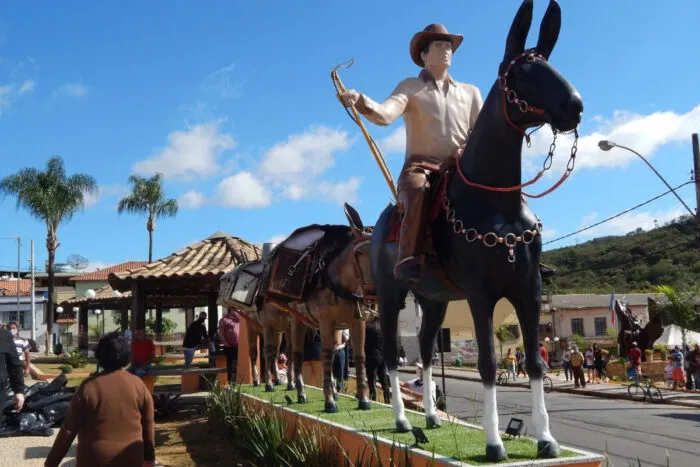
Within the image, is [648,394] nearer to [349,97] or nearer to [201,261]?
[201,261]

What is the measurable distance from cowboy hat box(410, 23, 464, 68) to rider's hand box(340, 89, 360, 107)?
1.14 metres

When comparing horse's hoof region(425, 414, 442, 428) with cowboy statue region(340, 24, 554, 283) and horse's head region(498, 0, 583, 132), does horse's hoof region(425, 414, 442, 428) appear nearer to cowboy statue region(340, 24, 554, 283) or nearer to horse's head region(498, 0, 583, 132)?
cowboy statue region(340, 24, 554, 283)

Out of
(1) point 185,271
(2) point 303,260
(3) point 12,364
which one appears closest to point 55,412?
(3) point 12,364

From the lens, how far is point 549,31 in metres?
4.60

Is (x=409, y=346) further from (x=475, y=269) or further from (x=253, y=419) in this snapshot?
(x=475, y=269)

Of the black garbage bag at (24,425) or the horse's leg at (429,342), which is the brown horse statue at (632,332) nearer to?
the black garbage bag at (24,425)

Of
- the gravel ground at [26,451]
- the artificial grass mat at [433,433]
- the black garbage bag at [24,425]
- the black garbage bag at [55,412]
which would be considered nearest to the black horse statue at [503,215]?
the artificial grass mat at [433,433]

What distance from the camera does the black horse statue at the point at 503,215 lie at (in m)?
4.49

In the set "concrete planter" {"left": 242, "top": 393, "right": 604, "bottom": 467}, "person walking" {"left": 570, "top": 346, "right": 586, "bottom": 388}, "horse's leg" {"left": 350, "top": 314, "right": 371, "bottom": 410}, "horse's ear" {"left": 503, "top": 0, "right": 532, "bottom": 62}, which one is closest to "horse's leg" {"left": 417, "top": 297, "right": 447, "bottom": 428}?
"concrete planter" {"left": 242, "top": 393, "right": 604, "bottom": 467}

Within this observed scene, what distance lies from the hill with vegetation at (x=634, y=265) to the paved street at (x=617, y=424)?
46.4 m

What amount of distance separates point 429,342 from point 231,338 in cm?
940

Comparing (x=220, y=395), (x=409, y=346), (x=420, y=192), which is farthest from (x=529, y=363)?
(x=409, y=346)

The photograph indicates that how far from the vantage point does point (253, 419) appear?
8.34 meters

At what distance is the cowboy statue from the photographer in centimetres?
527
